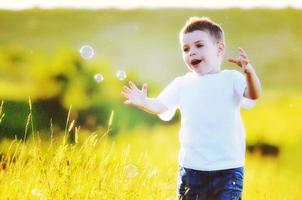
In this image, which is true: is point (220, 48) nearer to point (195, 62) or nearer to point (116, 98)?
point (195, 62)

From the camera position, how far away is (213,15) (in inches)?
399

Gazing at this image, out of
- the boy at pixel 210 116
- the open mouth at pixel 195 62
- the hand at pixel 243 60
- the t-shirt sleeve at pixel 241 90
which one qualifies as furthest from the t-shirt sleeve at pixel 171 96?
the hand at pixel 243 60

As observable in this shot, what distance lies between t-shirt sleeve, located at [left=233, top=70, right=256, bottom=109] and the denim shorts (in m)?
0.29

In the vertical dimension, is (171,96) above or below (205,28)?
below

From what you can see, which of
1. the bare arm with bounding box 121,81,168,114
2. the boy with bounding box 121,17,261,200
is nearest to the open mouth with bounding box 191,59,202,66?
the boy with bounding box 121,17,261,200

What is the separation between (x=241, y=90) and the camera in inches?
113

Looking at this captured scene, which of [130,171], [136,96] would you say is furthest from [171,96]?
[130,171]

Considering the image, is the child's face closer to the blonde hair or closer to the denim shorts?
the blonde hair

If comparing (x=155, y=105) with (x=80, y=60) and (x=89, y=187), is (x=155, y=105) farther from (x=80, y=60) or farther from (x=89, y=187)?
(x=80, y=60)

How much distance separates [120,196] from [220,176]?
17.7 inches

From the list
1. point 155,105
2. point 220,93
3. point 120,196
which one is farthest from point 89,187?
point 220,93

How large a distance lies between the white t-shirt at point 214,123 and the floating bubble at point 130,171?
24 cm

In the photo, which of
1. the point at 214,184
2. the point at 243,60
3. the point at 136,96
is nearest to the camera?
the point at 243,60

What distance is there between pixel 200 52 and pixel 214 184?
1.95 ft
